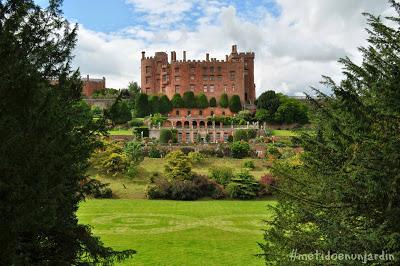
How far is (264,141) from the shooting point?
53094mm

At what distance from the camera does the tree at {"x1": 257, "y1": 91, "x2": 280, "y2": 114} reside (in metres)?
68.4

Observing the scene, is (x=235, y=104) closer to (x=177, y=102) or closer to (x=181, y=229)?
(x=177, y=102)

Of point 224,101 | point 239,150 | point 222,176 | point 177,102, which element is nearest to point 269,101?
point 224,101

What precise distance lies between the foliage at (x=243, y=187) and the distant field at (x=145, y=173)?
65.9 inches

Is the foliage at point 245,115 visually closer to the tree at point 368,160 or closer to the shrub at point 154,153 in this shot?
the shrub at point 154,153

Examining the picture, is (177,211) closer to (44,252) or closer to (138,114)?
(44,252)

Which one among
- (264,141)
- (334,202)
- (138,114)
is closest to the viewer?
(334,202)

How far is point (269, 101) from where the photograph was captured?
227 feet

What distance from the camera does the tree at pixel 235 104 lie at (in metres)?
72.2

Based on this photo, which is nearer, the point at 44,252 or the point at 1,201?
the point at 1,201

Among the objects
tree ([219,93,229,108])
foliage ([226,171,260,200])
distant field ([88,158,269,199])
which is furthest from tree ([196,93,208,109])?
foliage ([226,171,260,200])

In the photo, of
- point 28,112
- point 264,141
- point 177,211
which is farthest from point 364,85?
point 264,141

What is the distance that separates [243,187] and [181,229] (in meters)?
13.0

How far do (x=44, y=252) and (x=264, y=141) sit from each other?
47492 mm
